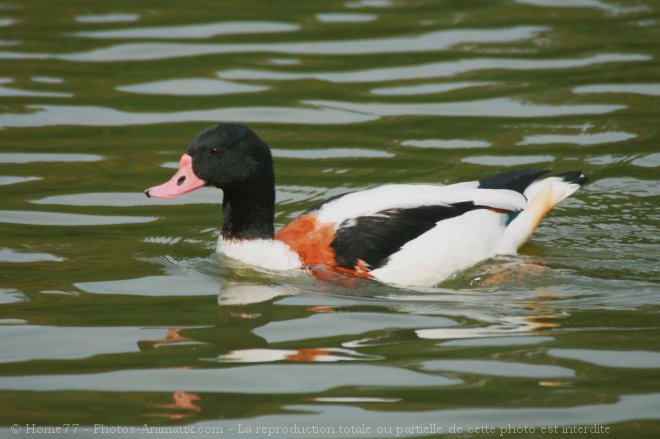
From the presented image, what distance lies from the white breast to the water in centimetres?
17

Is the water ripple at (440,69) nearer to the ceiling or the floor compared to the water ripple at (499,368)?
nearer to the ceiling

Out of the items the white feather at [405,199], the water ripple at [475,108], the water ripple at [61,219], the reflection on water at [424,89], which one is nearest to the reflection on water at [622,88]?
the water ripple at [475,108]

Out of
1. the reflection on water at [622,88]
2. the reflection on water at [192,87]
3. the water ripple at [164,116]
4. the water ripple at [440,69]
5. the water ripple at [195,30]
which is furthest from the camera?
the water ripple at [195,30]

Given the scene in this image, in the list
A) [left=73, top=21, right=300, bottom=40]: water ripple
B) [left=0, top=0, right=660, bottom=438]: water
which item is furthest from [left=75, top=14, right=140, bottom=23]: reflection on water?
[left=73, top=21, right=300, bottom=40]: water ripple

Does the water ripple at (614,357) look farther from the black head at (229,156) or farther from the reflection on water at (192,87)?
the reflection on water at (192,87)

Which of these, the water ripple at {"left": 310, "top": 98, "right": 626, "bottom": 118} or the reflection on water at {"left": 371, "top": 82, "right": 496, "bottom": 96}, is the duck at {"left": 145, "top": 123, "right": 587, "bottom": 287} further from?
the reflection on water at {"left": 371, "top": 82, "right": 496, "bottom": 96}

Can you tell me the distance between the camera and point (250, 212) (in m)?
8.70

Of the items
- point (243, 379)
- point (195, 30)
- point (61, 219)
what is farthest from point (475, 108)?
point (243, 379)

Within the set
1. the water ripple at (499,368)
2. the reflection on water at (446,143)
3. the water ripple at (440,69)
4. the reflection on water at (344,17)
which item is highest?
the reflection on water at (344,17)

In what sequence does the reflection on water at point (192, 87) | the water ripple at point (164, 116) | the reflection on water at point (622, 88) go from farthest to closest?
the reflection on water at point (192, 87), the reflection on water at point (622, 88), the water ripple at point (164, 116)

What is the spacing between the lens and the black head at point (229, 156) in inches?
330

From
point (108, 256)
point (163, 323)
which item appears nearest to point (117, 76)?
point (108, 256)

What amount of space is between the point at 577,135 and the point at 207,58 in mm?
4063

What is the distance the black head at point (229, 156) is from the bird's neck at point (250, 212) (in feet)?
0.31
